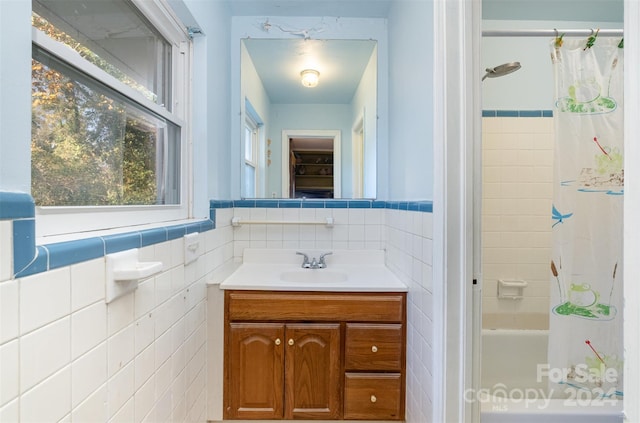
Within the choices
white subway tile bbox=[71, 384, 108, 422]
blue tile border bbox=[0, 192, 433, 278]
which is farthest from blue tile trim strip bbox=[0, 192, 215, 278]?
white subway tile bbox=[71, 384, 108, 422]

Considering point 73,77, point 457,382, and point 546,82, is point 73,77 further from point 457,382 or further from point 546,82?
point 546,82

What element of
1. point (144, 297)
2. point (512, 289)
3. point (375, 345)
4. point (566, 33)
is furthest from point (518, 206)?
point (144, 297)

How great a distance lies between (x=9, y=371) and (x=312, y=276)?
1.35m

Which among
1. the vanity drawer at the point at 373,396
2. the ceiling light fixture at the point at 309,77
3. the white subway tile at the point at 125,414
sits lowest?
the vanity drawer at the point at 373,396

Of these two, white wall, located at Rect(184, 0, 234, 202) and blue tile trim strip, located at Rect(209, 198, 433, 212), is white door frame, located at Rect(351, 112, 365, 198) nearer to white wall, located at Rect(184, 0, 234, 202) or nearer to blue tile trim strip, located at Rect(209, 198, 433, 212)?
blue tile trim strip, located at Rect(209, 198, 433, 212)

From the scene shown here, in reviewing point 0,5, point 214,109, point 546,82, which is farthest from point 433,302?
point 546,82

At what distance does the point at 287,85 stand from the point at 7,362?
1.86m

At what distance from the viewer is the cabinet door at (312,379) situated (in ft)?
4.59

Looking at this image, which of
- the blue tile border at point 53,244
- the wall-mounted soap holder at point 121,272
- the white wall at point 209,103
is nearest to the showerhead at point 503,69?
the blue tile border at point 53,244

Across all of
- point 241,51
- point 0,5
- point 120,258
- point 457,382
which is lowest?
point 457,382

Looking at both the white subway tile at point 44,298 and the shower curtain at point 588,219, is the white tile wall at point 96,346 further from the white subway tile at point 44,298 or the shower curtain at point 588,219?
the shower curtain at point 588,219

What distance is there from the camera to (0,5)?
0.45 metres

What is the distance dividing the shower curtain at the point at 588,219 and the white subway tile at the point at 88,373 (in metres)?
1.71

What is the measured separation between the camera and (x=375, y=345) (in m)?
1.38
